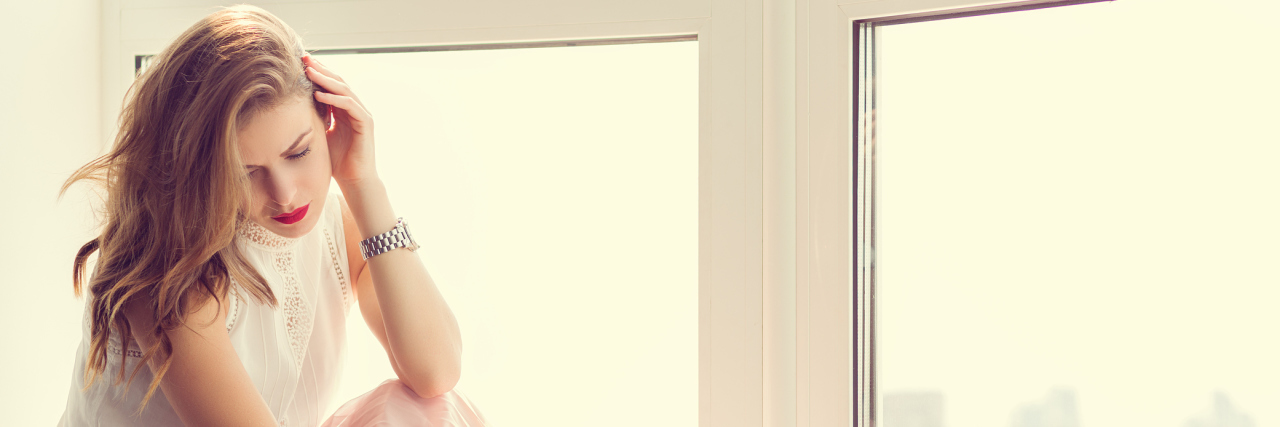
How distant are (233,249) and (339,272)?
19 cm

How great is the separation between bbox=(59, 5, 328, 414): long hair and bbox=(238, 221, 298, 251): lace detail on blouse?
8cm

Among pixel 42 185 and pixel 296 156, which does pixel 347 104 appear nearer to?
pixel 296 156

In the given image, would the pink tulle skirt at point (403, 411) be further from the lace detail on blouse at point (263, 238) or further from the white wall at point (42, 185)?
the white wall at point (42, 185)

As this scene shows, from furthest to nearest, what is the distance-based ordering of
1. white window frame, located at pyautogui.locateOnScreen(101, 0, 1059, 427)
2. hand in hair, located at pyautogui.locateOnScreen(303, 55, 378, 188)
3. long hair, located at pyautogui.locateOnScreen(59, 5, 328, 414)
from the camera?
1. white window frame, located at pyautogui.locateOnScreen(101, 0, 1059, 427)
2. hand in hair, located at pyautogui.locateOnScreen(303, 55, 378, 188)
3. long hair, located at pyautogui.locateOnScreen(59, 5, 328, 414)

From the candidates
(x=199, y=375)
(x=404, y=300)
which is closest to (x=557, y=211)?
(x=404, y=300)

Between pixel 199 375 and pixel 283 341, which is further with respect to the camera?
pixel 283 341

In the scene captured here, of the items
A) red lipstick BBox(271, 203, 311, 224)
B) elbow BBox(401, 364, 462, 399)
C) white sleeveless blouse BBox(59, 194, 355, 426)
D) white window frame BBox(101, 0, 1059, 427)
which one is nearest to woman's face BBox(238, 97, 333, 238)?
red lipstick BBox(271, 203, 311, 224)

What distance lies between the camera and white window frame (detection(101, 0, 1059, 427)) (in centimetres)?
94

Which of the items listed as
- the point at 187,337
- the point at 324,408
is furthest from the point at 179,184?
the point at 324,408

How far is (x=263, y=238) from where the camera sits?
861 millimetres

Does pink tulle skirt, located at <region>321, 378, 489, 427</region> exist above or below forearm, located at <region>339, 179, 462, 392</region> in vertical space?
below

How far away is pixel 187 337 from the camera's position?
0.73m
